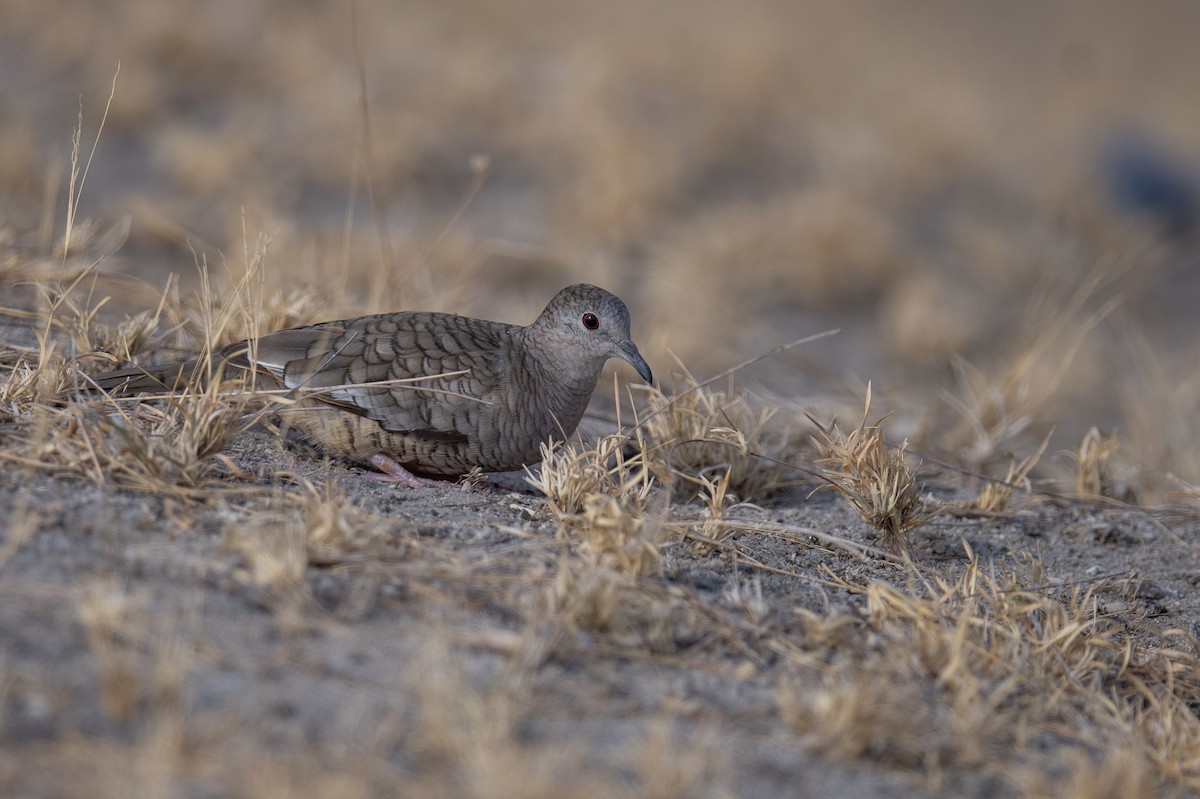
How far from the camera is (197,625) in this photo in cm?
227

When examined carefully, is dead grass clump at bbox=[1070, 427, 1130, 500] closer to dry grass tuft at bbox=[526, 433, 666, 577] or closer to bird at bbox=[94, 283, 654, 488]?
bird at bbox=[94, 283, 654, 488]

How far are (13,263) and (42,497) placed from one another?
5.99ft

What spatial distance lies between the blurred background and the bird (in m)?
0.99

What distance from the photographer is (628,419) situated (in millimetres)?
4449

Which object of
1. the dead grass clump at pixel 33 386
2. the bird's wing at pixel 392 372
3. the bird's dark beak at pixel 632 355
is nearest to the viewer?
the dead grass clump at pixel 33 386

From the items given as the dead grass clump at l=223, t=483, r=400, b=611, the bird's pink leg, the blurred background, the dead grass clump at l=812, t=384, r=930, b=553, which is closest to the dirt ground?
the dead grass clump at l=223, t=483, r=400, b=611

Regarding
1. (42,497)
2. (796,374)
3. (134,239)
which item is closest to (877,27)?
(796,374)

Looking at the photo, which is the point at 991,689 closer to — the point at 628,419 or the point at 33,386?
the point at 628,419

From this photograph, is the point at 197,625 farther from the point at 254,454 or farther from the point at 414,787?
the point at 254,454

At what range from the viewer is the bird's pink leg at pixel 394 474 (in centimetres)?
347

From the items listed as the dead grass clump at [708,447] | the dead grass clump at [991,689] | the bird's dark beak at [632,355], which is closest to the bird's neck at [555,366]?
the bird's dark beak at [632,355]

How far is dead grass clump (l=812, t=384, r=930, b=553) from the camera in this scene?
348 cm

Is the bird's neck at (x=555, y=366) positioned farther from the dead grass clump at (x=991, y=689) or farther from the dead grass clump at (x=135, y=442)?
the dead grass clump at (x=991, y=689)

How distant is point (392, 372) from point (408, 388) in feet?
0.29
